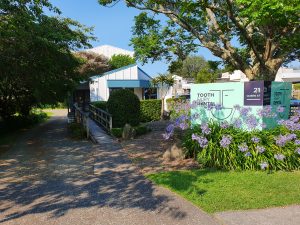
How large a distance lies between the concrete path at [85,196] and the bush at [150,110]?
13569 mm

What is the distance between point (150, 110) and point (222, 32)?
40.4 ft

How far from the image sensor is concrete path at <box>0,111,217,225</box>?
524cm

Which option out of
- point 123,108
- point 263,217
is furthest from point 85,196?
point 123,108

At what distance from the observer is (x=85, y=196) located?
6395mm

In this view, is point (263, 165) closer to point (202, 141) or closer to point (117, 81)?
point (202, 141)

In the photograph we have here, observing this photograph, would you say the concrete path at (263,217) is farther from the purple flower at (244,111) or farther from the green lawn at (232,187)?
the purple flower at (244,111)

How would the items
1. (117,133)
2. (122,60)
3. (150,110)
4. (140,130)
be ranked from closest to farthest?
(117,133) → (140,130) → (150,110) → (122,60)

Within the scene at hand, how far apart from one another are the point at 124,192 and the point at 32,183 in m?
2.38

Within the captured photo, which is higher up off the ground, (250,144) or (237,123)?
(237,123)

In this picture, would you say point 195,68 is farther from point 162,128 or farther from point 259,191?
point 259,191

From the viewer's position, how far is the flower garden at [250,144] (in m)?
7.99

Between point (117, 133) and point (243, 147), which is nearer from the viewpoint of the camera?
point (243, 147)

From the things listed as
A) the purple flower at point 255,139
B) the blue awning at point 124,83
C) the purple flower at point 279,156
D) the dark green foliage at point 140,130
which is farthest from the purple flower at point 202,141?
the blue awning at point 124,83

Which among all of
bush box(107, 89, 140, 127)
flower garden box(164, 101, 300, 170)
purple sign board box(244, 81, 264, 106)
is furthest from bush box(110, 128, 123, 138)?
purple sign board box(244, 81, 264, 106)
